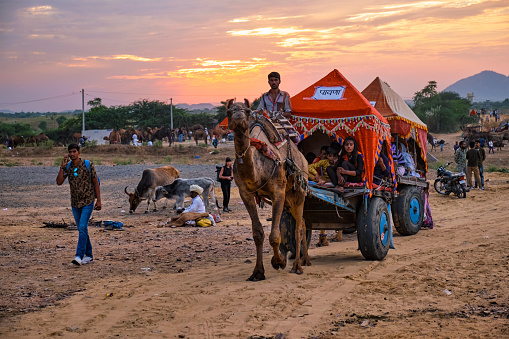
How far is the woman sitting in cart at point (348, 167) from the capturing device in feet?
33.1

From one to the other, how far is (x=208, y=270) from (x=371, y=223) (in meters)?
2.88

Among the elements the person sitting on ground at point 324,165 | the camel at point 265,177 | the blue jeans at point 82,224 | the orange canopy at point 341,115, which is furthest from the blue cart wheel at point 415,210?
the blue jeans at point 82,224

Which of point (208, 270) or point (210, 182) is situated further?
point (210, 182)

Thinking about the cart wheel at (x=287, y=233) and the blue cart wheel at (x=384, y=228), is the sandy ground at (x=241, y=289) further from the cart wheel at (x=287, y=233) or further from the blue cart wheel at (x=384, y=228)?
the cart wheel at (x=287, y=233)

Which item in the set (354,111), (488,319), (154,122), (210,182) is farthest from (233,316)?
(154,122)

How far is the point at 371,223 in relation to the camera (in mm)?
10055

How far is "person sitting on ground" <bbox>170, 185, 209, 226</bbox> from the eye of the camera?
15320 millimetres

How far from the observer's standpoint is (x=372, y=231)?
1003 cm

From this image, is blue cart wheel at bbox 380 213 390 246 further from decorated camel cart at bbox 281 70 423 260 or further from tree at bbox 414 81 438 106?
tree at bbox 414 81 438 106

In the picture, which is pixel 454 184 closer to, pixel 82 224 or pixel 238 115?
pixel 82 224

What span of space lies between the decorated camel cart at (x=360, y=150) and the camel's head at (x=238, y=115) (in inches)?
90.4

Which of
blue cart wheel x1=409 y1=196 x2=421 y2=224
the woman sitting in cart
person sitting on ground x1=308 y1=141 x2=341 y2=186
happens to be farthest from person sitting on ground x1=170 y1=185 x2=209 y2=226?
the woman sitting in cart

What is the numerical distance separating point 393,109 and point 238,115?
5.51 m

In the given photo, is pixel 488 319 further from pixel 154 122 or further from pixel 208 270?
pixel 154 122
